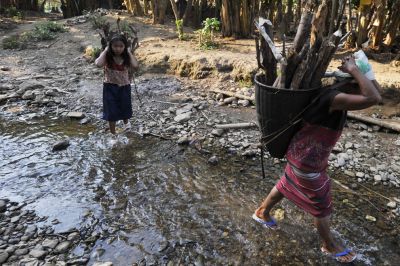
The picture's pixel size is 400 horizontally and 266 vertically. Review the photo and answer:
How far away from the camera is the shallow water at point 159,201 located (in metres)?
3.21

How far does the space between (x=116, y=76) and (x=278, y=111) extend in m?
2.83

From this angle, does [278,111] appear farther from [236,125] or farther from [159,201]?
[236,125]

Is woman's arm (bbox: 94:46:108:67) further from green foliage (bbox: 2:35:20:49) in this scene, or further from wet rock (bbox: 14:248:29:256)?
green foliage (bbox: 2:35:20:49)

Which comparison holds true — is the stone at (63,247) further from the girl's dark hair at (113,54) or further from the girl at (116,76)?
the girl's dark hair at (113,54)

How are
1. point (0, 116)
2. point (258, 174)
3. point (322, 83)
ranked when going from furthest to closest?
point (0, 116) < point (258, 174) < point (322, 83)

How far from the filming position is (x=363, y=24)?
759 cm

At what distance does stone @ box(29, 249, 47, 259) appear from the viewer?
307 centimetres

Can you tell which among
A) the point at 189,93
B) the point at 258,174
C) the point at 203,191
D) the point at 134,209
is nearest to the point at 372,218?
the point at 258,174

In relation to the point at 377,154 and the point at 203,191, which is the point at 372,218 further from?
the point at 203,191

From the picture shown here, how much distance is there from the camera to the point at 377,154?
187 inches

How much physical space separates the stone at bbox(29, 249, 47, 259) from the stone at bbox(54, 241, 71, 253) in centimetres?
10

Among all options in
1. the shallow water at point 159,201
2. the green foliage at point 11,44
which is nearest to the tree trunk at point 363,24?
the shallow water at point 159,201

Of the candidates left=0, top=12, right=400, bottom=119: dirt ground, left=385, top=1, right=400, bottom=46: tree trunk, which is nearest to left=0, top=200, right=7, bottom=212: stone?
left=0, top=12, right=400, bottom=119: dirt ground

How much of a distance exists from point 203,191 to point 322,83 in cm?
194
